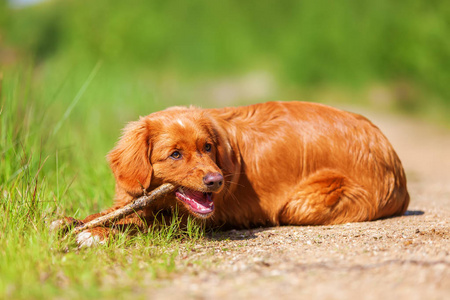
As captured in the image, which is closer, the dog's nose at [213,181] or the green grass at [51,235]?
the green grass at [51,235]

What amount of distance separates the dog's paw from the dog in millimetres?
240

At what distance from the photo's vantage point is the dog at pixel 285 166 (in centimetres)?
444

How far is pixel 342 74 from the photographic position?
70.4ft

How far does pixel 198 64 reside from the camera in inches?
985

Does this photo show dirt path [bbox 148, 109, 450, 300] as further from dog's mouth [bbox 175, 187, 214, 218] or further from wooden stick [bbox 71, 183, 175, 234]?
wooden stick [bbox 71, 183, 175, 234]

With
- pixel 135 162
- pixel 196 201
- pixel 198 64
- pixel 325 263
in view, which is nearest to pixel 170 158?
pixel 135 162

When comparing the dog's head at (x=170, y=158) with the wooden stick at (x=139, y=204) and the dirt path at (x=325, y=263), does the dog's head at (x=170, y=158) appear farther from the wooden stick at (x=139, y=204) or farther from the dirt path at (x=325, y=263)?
the dirt path at (x=325, y=263)

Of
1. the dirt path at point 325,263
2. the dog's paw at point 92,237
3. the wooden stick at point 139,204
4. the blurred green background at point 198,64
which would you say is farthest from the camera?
the blurred green background at point 198,64

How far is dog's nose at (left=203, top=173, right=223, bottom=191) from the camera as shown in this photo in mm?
3961

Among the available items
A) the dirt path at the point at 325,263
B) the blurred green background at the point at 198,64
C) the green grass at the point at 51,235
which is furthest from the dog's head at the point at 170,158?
the blurred green background at the point at 198,64

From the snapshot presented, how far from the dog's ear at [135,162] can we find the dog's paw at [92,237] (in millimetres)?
392

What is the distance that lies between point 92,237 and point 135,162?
684 mm

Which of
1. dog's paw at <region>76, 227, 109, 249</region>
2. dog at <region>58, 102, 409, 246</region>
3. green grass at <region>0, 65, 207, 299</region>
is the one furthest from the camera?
dog at <region>58, 102, 409, 246</region>

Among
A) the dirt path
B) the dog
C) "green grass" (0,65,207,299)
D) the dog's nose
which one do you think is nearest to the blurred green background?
"green grass" (0,65,207,299)
